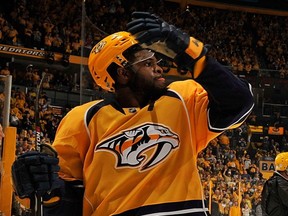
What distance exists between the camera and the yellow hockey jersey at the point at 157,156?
79.6 inches

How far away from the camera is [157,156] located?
2.04 meters

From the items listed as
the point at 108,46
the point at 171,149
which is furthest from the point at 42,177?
the point at 108,46

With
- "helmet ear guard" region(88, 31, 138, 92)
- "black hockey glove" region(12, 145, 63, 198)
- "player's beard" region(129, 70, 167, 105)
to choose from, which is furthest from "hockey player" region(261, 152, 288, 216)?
"black hockey glove" region(12, 145, 63, 198)

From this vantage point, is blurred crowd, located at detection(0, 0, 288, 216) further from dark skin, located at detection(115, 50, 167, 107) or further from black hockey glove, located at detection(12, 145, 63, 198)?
black hockey glove, located at detection(12, 145, 63, 198)

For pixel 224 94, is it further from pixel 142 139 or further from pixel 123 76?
pixel 123 76

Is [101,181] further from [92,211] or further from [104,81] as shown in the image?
[104,81]

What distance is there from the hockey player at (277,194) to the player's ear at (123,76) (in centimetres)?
283

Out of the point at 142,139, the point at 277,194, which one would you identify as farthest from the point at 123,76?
the point at 277,194

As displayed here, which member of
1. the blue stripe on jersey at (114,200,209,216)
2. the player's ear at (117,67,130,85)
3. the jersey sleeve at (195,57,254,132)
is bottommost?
the blue stripe on jersey at (114,200,209,216)

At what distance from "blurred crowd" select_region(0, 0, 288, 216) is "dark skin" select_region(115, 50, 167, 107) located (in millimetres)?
1001

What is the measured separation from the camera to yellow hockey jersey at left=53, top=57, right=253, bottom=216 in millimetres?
2021

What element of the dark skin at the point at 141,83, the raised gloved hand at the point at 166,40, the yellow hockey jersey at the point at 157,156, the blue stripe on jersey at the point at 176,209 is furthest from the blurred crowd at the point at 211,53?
the raised gloved hand at the point at 166,40

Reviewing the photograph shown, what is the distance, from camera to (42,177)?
199 centimetres

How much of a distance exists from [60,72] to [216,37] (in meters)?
5.81
